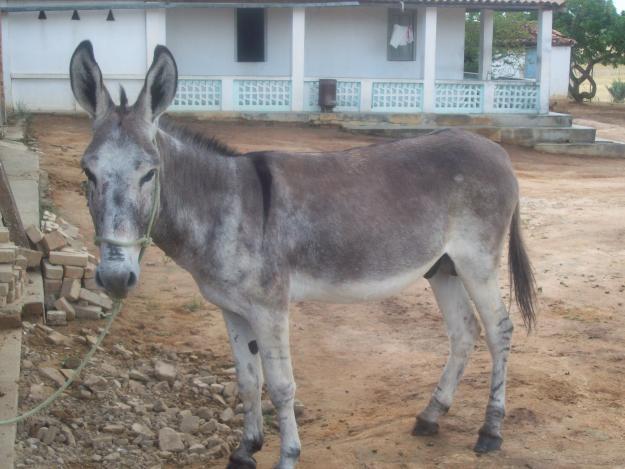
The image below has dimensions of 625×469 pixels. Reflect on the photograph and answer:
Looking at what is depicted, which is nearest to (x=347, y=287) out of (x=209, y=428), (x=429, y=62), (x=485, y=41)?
(x=209, y=428)

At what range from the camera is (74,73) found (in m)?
4.02

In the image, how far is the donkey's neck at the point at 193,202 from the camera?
437cm

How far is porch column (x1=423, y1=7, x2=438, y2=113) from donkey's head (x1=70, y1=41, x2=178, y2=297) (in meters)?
19.4

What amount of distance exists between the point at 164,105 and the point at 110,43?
61.6 feet

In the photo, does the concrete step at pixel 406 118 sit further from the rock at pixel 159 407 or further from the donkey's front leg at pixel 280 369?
the donkey's front leg at pixel 280 369

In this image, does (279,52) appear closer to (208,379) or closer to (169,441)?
(208,379)

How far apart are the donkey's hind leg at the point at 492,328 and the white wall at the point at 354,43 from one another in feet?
62.6

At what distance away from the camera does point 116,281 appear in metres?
3.80

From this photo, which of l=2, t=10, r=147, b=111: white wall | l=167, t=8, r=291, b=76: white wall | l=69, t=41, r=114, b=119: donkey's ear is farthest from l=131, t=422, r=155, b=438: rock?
l=167, t=8, r=291, b=76: white wall

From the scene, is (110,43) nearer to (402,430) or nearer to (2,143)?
(2,143)

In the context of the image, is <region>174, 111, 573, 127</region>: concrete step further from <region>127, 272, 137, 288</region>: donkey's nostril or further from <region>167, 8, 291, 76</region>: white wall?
<region>127, 272, 137, 288</region>: donkey's nostril

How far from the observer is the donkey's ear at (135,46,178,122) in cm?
→ 401

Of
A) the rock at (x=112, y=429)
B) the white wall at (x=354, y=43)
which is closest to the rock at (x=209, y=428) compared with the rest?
the rock at (x=112, y=429)

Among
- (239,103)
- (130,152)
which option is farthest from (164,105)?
(239,103)
